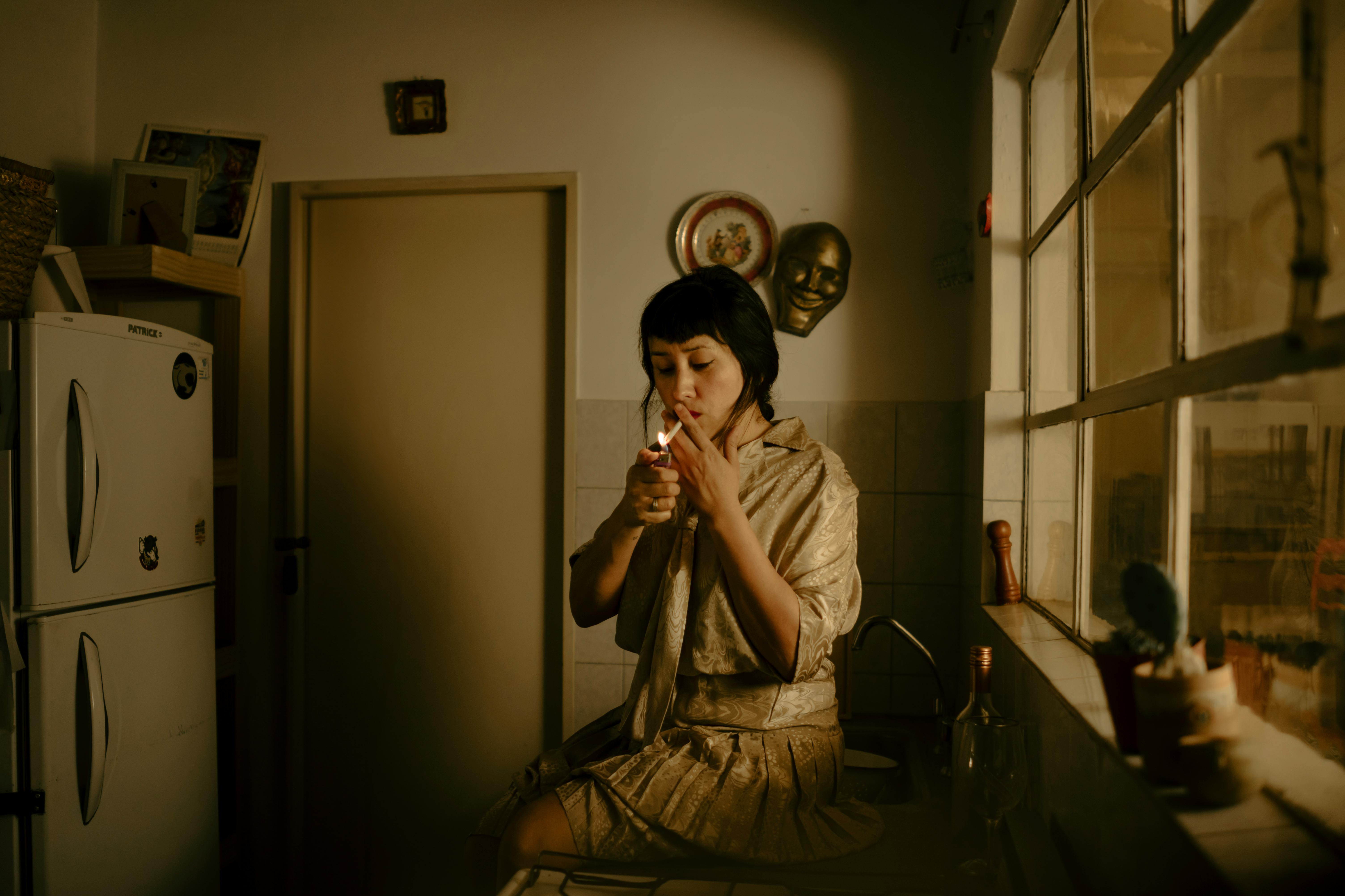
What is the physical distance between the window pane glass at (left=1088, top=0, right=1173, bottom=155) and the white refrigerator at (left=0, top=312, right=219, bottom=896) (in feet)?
6.19

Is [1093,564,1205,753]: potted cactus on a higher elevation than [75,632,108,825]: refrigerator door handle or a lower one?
higher

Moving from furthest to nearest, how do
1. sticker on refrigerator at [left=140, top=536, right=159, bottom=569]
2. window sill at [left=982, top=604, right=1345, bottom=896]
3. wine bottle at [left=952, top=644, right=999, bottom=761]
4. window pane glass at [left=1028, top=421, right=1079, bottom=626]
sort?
1. sticker on refrigerator at [left=140, top=536, right=159, bottom=569]
2. window pane glass at [left=1028, top=421, right=1079, bottom=626]
3. wine bottle at [left=952, top=644, right=999, bottom=761]
4. window sill at [left=982, top=604, right=1345, bottom=896]

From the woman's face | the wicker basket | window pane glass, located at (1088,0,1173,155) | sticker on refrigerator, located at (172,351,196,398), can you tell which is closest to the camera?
window pane glass, located at (1088,0,1173,155)

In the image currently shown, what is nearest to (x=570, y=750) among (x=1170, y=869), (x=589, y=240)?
(x=1170, y=869)

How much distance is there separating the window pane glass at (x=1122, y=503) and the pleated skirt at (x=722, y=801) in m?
0.42

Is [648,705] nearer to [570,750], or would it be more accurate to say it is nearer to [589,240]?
[570,750]

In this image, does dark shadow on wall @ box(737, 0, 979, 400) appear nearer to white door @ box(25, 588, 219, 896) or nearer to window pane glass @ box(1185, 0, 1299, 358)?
window pane glass @ box(1185, 0, 1299, 358)

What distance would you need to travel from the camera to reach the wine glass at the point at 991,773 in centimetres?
95

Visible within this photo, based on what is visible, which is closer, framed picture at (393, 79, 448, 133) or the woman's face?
the woman's face

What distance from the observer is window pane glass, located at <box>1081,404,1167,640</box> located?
921mm

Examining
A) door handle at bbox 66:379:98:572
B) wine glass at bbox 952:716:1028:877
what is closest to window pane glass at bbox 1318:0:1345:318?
wine glass at bbox 952:716:1028:877

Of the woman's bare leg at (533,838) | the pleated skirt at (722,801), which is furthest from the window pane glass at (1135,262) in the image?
the woman's bare leg at (533,838)

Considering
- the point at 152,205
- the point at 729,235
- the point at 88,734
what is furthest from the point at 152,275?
the point at 729,235

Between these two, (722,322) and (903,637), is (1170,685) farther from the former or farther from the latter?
(903,637)
